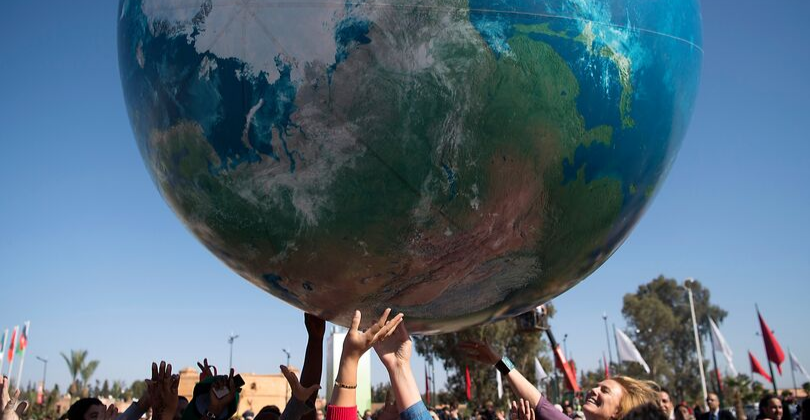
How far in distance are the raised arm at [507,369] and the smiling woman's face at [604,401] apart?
0.35 m

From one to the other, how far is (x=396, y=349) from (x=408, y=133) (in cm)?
89

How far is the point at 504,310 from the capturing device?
3.12 m

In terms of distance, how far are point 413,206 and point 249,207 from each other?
676 millimetres

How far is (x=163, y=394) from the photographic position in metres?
3.17

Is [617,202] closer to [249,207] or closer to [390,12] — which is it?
[390,12]

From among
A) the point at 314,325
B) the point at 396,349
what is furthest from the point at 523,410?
the point at 314,325

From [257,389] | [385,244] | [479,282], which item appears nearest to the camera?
[385,244]

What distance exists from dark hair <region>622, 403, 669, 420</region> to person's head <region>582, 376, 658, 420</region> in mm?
46

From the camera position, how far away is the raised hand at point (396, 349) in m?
2.66

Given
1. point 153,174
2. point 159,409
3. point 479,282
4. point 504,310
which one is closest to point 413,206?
point 479,282

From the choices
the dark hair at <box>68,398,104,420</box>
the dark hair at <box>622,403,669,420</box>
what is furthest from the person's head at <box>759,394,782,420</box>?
the dark hair at <box>68,398,104,420</box>

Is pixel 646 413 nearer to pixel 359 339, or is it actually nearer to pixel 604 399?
pixel 604 399

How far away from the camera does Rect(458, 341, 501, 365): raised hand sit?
11.9 ft

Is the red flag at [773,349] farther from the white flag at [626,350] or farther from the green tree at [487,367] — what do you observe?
the green tree at [487,367]
